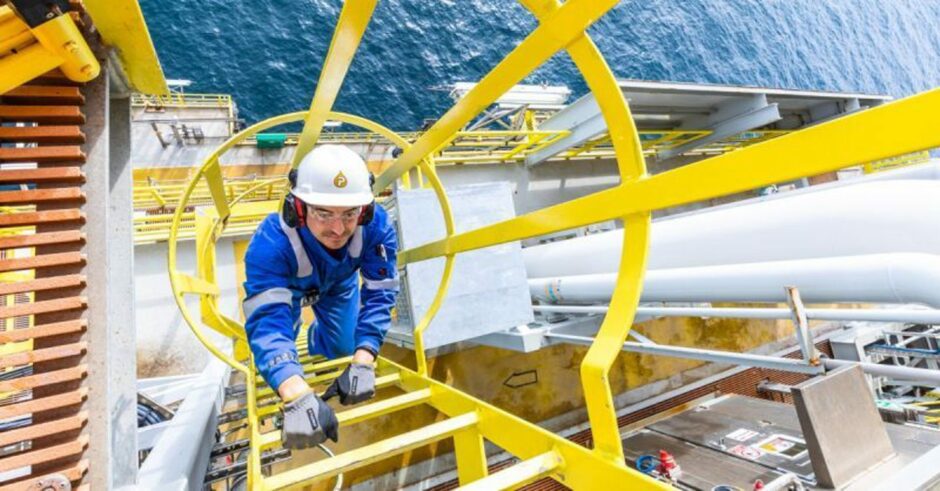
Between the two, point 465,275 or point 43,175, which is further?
point 465,275

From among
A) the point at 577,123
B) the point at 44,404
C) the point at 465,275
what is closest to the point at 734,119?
the point at 577,123

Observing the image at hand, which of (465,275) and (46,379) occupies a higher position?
(465,275)

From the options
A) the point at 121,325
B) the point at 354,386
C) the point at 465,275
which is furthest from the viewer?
the point at 465,275

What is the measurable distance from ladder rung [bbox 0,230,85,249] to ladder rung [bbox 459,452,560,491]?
189 cm

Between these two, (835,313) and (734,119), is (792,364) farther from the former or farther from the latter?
(734,119)

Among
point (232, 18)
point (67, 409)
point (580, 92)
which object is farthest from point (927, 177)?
point (232, 18)

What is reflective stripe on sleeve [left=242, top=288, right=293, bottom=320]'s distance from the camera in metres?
2.25

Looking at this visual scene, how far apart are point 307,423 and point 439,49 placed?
1995 centimetres

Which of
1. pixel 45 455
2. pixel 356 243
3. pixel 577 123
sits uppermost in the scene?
pixel 577 123

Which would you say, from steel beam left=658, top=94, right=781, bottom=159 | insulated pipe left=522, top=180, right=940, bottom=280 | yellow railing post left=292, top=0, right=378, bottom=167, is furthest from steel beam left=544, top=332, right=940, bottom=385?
steel beam left=658, top=94, right=781, bottom=159

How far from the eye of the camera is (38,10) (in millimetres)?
1533

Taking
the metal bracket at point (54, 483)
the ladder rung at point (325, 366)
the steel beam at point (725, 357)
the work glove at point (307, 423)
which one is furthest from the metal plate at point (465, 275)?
the metal bracket at point (54, 483)

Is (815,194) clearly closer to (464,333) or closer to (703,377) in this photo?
(464,333)

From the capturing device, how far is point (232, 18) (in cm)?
1727
